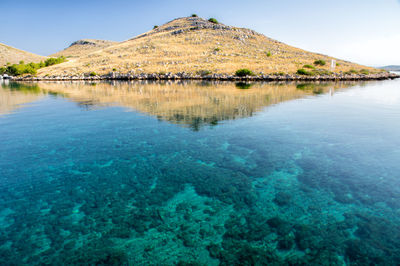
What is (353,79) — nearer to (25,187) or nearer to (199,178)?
(199,178)

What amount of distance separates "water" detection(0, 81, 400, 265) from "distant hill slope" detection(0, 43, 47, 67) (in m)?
211

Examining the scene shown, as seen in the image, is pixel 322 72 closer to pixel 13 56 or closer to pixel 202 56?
pixel 202 56

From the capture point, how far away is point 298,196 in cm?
1106

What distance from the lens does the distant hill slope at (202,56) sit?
3846 inches

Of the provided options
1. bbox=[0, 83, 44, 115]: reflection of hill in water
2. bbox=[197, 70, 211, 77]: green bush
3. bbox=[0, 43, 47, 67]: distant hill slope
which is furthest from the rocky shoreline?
bbox=[0, 43, 47, 67]: distant hill slope

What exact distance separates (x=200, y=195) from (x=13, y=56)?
9398 inches

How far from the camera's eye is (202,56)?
10856cm

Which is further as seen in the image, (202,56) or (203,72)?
(202,56)

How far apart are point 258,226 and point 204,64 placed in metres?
96.3

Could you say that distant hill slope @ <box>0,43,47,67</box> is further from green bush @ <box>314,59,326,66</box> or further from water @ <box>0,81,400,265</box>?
water @ <box>0,81,400,265</box>

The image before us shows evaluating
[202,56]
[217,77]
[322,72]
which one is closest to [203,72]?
[217,77]

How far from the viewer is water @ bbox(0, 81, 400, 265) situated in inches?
310

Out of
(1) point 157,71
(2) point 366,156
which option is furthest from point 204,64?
(2) point 366,156

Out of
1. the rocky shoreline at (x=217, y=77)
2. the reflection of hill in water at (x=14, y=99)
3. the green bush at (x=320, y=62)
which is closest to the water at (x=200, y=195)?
the reflection of hill in water at (x=14, y=99)
